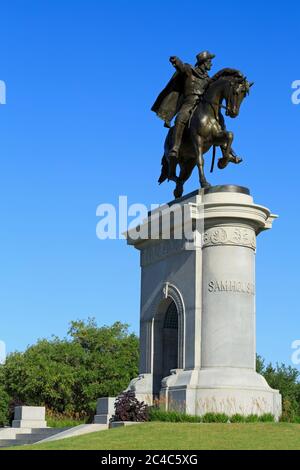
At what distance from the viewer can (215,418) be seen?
2169cm

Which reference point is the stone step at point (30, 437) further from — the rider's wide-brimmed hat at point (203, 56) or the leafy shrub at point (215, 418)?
the rider's wide-brimmed hat at point (203, 56)

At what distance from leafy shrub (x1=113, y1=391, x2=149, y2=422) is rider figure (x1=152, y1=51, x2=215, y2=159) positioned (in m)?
7.50

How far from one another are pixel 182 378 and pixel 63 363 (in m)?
41.4

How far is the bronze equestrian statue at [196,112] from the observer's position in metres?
25.5

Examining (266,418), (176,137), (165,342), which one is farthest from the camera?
(165,342)

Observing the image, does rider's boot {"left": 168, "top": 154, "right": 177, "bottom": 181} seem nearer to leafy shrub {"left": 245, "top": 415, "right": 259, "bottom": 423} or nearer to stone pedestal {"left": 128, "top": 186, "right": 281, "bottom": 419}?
stone pedestal {"left": 128, "top": 186, "right": 281, "bottom": 419}

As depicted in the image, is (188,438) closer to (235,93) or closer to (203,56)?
(235,93)

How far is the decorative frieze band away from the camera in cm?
2397

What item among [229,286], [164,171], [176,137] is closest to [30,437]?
[229,286]

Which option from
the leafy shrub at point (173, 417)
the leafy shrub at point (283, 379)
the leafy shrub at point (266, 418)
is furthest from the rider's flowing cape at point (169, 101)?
the leafy shrub at point (283, 379)

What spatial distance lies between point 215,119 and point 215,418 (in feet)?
29.6

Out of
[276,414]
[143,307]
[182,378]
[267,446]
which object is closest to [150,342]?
[143,307]

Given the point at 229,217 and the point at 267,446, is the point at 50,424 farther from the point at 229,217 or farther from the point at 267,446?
the point at 267,446

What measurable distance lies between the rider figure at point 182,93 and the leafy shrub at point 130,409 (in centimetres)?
750
